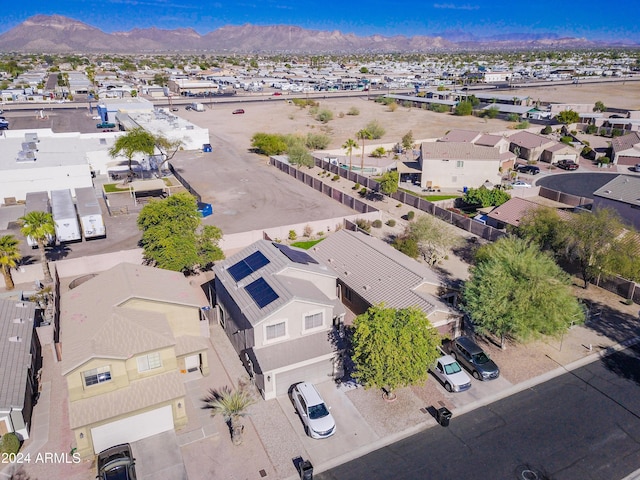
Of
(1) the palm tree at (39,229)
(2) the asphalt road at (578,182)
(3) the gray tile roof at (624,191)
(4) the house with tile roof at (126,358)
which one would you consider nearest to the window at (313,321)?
(4) the house with tile roof at (126,358)

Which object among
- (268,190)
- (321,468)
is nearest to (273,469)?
(321,468)

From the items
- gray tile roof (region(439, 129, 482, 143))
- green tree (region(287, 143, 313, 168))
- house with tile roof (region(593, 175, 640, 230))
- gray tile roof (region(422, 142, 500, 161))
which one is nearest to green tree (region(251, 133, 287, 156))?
green tree (region(287, 143, 313, 168))

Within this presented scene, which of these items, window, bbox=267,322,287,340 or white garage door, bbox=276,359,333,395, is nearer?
white garage door, bbox=276,359,333,395

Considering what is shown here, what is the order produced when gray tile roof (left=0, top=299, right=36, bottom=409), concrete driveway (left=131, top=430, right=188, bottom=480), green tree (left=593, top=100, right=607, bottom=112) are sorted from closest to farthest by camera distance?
1. concrete driveway (left=131, top=430, right=188, bottom=480)
2. gray tile roof (left=0, top=299, right=36, bottom=409)
3. green tree (left=593, top=100, right=607, bottom=112)

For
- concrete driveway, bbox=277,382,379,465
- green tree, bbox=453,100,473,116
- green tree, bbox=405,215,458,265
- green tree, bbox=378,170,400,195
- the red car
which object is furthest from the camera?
green tree, bbox=453,100,473,116

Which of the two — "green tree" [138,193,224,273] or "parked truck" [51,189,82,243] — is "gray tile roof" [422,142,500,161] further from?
"parked truck" [51,189,82,243]

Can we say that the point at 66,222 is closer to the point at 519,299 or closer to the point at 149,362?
the point at 149,362

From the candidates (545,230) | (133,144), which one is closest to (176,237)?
(545,230)
